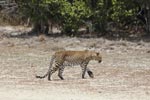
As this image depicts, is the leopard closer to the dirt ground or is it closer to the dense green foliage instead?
the dirt ground

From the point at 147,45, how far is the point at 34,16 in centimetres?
770

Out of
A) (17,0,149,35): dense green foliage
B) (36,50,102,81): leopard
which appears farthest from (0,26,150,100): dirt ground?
(17,0,149,35): dense green foliage

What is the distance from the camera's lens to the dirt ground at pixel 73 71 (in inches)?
650

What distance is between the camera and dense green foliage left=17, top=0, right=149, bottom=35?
33.1 metres

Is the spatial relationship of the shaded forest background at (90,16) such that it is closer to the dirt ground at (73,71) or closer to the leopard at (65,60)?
the dirt ground at (73,71)

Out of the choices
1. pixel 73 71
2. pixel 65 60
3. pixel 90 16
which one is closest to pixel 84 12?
pixel 90 16

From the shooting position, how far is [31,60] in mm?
25625

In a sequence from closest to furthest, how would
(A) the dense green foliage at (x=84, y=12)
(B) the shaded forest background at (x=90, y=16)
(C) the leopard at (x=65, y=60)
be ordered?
(C) the leopard at (x=65, y=60) < (A) the dense green foliage at (x=84, y=12) < (B) the shaded forest background at (x=90, y=16)

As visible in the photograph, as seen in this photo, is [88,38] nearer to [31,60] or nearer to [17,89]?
[31,60]

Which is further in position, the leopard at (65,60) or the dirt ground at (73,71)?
the leopard at (65,60)

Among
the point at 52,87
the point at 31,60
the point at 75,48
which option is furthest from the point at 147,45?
the point at 52,87

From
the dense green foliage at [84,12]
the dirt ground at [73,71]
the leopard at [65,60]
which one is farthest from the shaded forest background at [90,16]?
the leopard at [65,60]

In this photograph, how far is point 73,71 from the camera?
22.1 m

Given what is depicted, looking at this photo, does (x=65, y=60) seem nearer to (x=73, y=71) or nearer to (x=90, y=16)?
(x=73, y=71)
